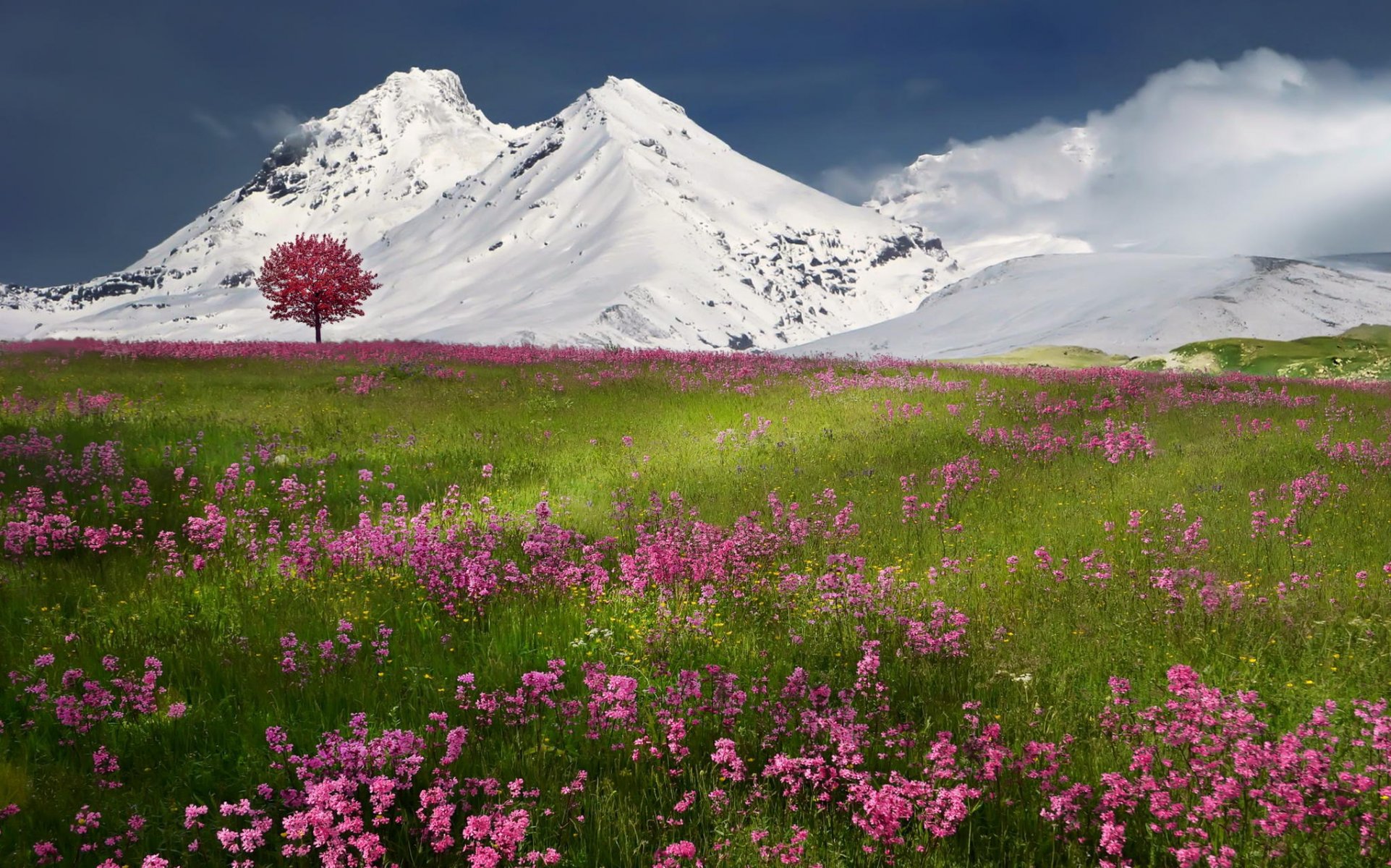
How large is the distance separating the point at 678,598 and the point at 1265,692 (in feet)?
12.0

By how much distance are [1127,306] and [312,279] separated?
68.4 meters

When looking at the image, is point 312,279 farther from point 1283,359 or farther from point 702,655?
point 1283,359

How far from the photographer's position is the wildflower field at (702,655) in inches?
120

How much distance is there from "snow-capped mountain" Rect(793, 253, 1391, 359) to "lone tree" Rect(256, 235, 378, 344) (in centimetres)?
2667

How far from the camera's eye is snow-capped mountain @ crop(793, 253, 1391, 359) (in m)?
58.0

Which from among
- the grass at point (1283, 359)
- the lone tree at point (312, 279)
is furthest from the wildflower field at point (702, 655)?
the lone tree at point (312, 279)

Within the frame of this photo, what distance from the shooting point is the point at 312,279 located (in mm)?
39469

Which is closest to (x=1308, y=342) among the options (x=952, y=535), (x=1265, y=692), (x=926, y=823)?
(x=952, y=535)

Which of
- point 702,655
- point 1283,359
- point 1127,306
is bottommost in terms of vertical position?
point 702,655

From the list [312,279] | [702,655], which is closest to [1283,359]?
Result: [702,655]

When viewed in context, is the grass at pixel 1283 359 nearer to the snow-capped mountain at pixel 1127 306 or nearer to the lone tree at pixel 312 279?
the snow-capped mountain at pixel 1127 306

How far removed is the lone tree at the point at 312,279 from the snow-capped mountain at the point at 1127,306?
26675mm

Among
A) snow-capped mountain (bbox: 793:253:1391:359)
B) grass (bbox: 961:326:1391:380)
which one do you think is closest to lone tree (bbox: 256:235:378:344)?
snow-capped mountain (bbox: 793:253:1391:359)

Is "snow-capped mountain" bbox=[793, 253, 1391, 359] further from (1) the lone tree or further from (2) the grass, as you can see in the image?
(1) the lone tree
